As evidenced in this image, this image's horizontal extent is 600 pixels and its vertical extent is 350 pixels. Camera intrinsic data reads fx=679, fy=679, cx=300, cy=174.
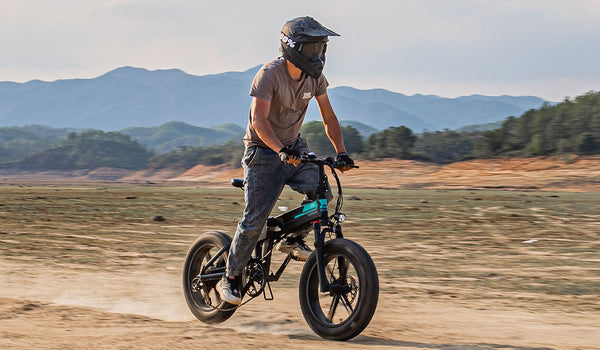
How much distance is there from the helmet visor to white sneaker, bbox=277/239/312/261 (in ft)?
4.93

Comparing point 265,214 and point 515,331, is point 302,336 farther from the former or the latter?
point 515,331

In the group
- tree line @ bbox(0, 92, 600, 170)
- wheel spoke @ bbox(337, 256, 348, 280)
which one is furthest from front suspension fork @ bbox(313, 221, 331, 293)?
tree line @ bbox(0, 92, 600, 170)

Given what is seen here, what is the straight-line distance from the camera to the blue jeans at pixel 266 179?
5.24m

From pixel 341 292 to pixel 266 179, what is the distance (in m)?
1.04

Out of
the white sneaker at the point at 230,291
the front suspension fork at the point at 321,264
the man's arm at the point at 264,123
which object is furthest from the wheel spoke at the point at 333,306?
the man's arm at the point at 264,123

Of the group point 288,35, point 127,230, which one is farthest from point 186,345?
point 127,230

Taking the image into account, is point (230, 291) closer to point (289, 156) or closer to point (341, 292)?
point (341, 292)

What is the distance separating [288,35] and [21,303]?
146 inches

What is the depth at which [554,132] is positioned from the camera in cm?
4753

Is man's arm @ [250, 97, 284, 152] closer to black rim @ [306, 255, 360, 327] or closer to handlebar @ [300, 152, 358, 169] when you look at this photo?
handlebar @ [300, 152, 358, 169]

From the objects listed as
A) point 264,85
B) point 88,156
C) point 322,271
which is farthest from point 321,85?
point 88,156

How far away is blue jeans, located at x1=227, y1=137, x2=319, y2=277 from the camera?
206 inches

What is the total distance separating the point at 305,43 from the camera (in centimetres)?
494

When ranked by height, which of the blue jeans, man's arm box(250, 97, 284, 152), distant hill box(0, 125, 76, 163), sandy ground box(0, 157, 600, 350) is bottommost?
sandy ground box(0, 157, 600, 350)
